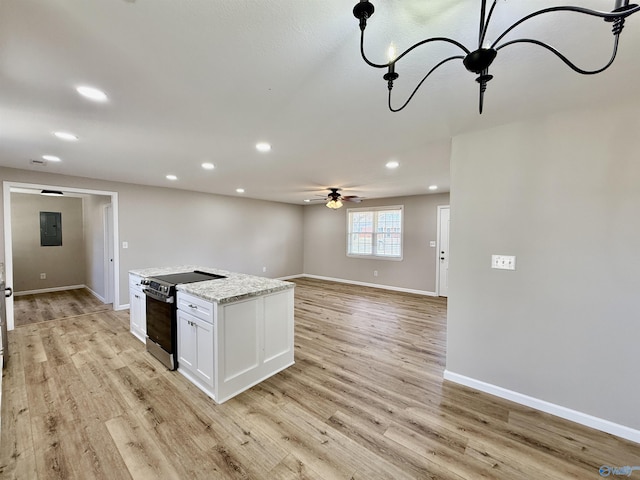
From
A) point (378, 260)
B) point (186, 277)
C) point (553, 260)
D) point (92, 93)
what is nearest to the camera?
point (92, 93)

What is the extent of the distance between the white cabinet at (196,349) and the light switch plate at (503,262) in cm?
253

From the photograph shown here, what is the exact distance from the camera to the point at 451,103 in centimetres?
191

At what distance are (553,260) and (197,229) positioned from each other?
19.7ft

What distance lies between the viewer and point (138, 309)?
11.3 ft

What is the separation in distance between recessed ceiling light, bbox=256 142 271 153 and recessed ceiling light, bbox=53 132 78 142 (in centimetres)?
173

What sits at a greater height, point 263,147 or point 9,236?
point 263,147

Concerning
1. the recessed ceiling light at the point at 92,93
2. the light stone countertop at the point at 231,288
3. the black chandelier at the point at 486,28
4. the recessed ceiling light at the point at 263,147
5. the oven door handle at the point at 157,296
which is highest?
the recessed ceiling light at the point at 263,147

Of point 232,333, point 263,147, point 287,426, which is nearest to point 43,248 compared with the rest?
point 263,147

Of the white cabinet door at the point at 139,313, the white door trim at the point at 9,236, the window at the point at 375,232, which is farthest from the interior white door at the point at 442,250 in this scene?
the white door trim at the point at 9,236

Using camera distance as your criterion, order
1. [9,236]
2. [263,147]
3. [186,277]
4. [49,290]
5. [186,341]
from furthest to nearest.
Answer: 1. [49,290]
2. [9,236]
3. [186,277]
4. [263,147]
5. [186,341]

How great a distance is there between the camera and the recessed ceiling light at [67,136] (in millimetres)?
2492

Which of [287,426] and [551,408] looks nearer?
[287,426]

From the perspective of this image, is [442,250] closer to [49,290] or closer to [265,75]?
[265,75]

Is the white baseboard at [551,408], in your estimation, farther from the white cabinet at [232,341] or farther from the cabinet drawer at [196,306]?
the cabinet drawer at [196,306]
